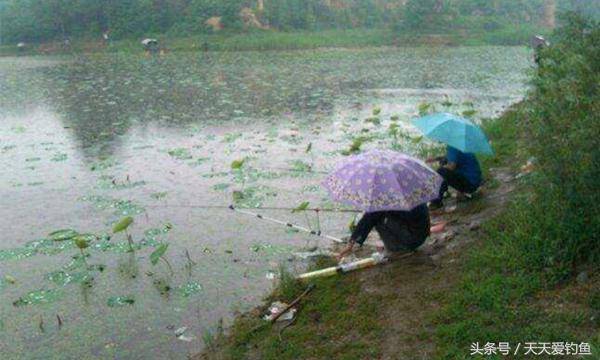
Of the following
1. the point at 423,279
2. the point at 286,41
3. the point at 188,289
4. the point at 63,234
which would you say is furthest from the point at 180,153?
the point at 286,41

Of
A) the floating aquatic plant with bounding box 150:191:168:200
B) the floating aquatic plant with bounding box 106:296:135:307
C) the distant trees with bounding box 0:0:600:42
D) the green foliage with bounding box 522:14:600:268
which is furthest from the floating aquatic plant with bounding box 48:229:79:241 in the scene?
the distant trees with bounding box 0:0:600:42

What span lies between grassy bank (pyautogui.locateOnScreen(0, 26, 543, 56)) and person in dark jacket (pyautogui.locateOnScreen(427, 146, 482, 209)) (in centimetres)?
4278

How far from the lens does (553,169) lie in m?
4.68

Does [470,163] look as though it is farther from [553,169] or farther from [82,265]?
[82,265]

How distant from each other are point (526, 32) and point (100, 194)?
56.8 metres

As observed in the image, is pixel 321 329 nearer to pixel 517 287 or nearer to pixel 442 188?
pixel 517 287

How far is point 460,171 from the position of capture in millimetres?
6883

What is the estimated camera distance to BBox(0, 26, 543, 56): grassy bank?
4947cm

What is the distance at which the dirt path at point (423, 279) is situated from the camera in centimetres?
434

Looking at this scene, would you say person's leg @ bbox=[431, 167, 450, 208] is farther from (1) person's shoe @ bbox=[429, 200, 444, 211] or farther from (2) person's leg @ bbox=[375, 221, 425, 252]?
(2) person's leg @ bbox=[375, 221, 425, 252]

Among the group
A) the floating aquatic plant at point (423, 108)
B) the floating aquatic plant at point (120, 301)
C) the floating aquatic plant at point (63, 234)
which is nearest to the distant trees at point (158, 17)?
the floating aquatic plant at point (423, 108)

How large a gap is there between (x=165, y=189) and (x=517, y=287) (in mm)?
6940

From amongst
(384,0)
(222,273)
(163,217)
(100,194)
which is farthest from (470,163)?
(384,0)

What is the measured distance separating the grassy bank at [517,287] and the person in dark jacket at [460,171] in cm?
131
